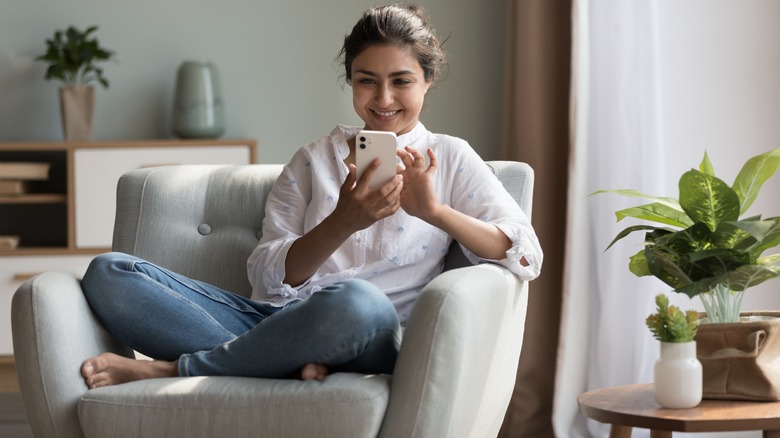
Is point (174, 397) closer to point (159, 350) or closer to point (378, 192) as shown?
point (159, 350)

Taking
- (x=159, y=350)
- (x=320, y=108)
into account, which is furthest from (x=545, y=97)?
(x=159, y=350)

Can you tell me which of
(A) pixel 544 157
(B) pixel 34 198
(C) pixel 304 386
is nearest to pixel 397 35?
(C) pixel 304 386

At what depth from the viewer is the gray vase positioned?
368cm

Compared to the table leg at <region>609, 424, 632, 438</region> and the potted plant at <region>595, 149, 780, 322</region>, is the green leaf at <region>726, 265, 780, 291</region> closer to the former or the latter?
the potted plant at <region>595, 149, 780, 322</region>

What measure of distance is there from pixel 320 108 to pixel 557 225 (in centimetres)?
113

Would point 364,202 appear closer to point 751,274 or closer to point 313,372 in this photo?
point 313,372

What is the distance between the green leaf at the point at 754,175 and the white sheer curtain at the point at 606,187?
34.1 inches

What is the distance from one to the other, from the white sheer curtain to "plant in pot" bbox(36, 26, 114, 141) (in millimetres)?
1749

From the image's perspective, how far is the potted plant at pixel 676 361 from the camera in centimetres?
173

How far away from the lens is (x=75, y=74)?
372 centimetres

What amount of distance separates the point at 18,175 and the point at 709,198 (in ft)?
8.35

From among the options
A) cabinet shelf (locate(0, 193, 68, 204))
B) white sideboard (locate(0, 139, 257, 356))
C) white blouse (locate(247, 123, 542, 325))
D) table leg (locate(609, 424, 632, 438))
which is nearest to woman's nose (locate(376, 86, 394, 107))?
white blouse (locate(247, 123, 542, 325))

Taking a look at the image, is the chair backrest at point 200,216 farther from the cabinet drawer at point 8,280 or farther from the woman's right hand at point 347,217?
the cabinet drawer at point 8,280

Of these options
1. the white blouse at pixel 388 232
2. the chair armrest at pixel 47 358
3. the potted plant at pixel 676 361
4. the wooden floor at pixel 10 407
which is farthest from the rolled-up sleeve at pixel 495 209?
the wooden floor at pixel 10 407
